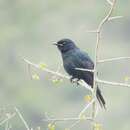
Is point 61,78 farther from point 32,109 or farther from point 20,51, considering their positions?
point 20,51

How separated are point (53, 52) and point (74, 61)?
1017 inches

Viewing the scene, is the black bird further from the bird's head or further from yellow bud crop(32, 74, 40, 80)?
yellow bud crop(32, 74, 40, 80)

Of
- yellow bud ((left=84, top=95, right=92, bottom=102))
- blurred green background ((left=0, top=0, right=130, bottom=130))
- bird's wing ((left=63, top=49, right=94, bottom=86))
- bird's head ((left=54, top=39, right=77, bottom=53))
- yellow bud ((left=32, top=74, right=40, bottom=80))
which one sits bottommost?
blurred green background ((left=0, top=0, right=130, bottom=130))

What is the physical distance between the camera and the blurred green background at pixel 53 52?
2964cm

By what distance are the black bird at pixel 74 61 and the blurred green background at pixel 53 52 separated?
13313 millimetres

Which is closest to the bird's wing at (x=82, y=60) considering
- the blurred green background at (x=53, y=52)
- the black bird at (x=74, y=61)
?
the black bird at (x=74, y=61)

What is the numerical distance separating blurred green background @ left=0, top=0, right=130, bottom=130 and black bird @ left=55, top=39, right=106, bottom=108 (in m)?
13.3

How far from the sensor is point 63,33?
36844mm

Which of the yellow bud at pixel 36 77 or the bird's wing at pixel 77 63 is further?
the bird's wing at pixel 77 63

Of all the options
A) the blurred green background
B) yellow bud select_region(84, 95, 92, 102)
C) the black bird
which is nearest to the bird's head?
the black bird

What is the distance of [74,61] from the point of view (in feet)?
33.9

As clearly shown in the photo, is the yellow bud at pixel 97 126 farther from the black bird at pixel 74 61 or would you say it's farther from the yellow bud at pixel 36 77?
the black bird at pixel 74 61

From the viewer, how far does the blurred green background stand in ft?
97.2

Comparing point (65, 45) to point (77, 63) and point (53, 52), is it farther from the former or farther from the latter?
point (53, 52)
